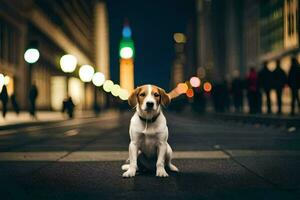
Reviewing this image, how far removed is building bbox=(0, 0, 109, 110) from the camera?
46.1m

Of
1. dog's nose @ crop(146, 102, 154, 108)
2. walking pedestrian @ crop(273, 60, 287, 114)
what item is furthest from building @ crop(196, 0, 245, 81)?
dog's nose @ crop(146, 102, 154, 108)

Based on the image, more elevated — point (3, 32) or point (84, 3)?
point (84, 3)

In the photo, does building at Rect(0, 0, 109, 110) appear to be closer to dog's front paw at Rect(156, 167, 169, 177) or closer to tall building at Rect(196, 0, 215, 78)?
dog's front paw at Rect(156, 167, 169, 177)

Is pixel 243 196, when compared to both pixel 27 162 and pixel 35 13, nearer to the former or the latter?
pixel 27 162

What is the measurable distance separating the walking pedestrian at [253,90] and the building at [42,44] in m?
10.8

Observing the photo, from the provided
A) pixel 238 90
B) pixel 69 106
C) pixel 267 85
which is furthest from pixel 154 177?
pixel 69 106

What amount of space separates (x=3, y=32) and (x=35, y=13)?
9538mm

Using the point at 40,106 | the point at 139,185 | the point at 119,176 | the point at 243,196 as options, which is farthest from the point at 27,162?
the point at 40,106

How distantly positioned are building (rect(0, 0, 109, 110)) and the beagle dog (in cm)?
2237

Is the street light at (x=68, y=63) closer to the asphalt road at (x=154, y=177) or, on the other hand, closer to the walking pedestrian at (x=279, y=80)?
the walking pedestrian at (x=279, y=80)

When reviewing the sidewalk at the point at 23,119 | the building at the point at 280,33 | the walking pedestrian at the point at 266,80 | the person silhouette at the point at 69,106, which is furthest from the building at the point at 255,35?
the sidewalk at the point at 23,119

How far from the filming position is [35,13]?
179 feet

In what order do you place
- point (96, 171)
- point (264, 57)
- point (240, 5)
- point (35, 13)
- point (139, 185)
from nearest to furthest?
1. point (139, 185)
2. point (96, 171)
3. point (35, 13)
4. point (264, 57)
5. point (240, 5)

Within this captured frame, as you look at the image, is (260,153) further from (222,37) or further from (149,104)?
(222,37)
